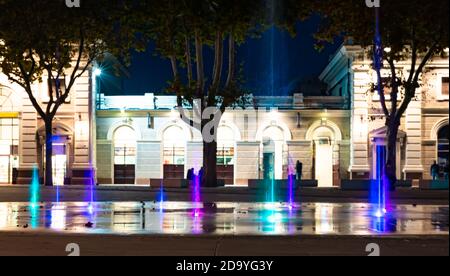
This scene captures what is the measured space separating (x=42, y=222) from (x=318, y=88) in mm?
41264

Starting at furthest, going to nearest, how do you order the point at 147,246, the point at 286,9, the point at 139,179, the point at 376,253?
1. the point at 139,179
2. the point at 286,9
3. the point at 147,246
4. the point at 376,253

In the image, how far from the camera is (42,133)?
154 ft

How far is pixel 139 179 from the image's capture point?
47.0 meters

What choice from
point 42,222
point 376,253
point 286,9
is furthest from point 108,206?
point 286,9

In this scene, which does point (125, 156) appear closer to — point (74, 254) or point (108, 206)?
point (108, 206)

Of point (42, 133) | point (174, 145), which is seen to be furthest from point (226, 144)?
point (42, 133)

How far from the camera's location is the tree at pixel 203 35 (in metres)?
34.6

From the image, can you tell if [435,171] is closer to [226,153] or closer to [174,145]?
[226,153]

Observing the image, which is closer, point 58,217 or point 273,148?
point 58,217

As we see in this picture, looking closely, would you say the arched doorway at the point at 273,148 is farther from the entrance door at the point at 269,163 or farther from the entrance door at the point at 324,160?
the entrance door at the point at 324,160

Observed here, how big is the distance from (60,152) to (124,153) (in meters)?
4.25

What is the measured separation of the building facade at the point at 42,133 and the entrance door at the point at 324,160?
1499cm

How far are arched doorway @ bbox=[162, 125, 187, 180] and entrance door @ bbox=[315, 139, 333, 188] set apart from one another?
8967mm

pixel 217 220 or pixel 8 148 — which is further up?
pixel 8 148
